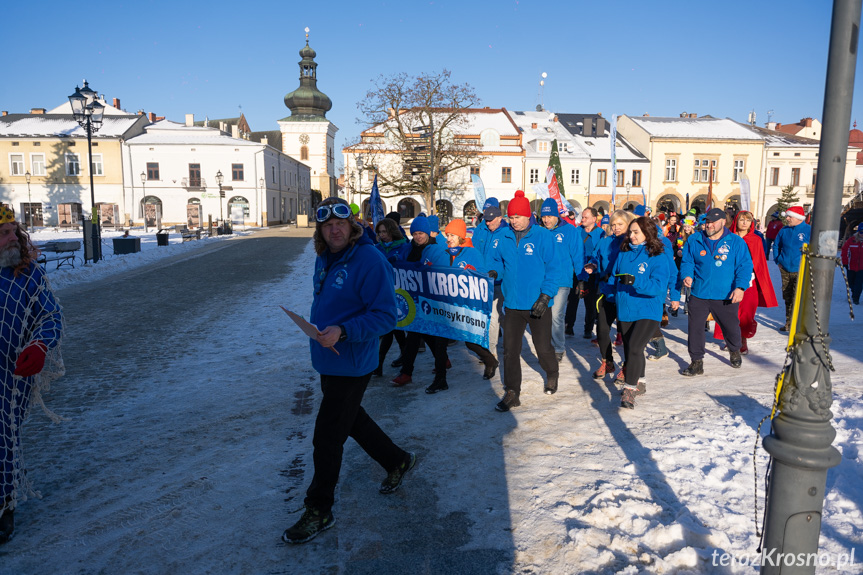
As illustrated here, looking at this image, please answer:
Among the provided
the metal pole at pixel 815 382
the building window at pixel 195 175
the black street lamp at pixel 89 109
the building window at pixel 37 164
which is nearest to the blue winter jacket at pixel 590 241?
the metal pole at pixel 815 382

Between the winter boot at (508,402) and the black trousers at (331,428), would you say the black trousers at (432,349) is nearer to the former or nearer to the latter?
the winter boot at (508,402)

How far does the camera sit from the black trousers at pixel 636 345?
18.2ft

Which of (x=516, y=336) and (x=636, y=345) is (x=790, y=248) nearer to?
(x=636, y=345)

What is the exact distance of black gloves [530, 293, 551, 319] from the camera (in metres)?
5.54

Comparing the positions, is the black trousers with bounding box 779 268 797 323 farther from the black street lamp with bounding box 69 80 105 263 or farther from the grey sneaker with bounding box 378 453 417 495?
the black street lamp with bounding box 69 80 105 263

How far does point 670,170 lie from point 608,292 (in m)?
54.0

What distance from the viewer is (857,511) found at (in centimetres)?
355

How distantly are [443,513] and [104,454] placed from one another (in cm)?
289

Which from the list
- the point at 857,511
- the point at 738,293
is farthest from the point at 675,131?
the point at 857,511

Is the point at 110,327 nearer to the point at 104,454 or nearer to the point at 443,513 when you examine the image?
the point at 104,454

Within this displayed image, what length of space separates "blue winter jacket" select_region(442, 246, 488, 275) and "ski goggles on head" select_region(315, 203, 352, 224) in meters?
3.05

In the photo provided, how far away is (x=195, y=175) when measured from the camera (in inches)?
2222

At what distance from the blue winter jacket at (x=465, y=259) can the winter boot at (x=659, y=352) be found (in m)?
2.82

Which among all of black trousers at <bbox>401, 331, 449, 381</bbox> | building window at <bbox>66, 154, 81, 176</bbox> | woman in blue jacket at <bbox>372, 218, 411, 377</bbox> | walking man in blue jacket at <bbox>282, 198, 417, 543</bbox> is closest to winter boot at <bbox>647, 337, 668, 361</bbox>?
black trousers at <bbox>401, 331, 449, 381</bbox>
